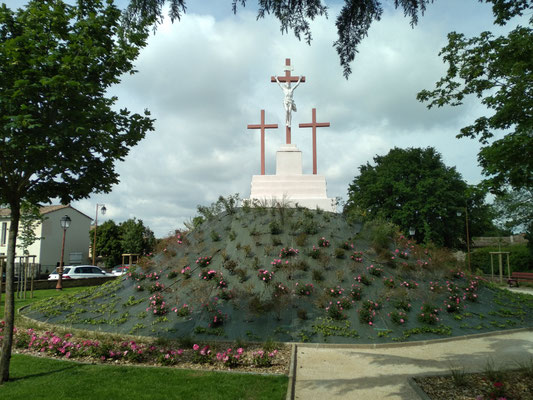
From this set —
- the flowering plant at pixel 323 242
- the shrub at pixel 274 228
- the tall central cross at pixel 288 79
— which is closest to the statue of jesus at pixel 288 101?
the tall central cross at pixel 288 79

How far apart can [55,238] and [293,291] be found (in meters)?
38.1

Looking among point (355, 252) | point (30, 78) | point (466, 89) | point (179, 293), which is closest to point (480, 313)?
point (355, 252)

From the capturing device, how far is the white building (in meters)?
37.9

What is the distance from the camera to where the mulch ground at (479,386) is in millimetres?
5203

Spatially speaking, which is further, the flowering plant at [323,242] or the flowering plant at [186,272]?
the flowering plant at [323,242]

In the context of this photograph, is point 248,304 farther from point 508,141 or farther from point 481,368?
point 508,141

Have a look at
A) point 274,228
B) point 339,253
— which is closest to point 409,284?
point 339,253

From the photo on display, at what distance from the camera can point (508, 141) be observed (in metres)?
8.34

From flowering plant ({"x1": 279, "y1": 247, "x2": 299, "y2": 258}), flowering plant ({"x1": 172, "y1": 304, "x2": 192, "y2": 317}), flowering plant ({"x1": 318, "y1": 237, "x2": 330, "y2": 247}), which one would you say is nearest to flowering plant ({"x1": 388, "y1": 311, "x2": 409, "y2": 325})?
flowering plant ({"x1": 318, "y1": 237, "x2": 330, "y2": 247})

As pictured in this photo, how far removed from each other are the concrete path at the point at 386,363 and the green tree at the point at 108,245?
135ft

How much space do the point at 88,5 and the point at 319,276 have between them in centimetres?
909

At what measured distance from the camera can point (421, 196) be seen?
31.9 m

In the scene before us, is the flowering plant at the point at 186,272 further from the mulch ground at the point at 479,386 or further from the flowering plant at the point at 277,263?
the mulch ground at the point at 479,386

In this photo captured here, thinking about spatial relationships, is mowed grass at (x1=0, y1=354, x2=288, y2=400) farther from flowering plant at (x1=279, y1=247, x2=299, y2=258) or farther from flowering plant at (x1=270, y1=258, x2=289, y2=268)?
flowering plant at (x1=279, y1=247, x2=299, y2=258)
